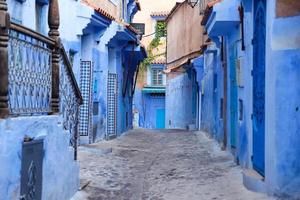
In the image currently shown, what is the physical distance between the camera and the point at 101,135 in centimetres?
1797

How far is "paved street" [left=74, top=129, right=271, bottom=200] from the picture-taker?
8898 mm

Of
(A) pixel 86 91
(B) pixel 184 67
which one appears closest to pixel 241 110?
(A) pixel 86 91

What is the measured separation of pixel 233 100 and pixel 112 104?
8171mm

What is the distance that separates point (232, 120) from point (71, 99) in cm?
546

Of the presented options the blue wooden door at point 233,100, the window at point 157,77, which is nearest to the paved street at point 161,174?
the blue wooden door at point 233,100

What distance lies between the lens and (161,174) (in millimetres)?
11188

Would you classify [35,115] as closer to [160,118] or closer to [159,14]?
[160,118]

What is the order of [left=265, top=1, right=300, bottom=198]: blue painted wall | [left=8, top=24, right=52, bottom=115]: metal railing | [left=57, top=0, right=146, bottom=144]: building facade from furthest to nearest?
[left=57, top=0, right=146, bottom=144]: building facade < [left=265, top=1, right=300, bottom=198]: blue painted wall < [left=8, top=24, right=52, bottom=115]: metal railing

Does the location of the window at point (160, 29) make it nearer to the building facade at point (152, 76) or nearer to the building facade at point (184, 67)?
the building facade at point (152, 76)

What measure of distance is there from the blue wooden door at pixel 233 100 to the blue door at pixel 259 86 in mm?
2958

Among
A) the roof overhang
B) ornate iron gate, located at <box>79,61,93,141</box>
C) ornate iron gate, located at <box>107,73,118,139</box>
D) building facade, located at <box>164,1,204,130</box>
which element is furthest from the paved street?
the roof overhang

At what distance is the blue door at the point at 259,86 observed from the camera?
8609 mm

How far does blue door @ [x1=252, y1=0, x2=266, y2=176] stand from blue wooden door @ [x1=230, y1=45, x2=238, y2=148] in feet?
9.70

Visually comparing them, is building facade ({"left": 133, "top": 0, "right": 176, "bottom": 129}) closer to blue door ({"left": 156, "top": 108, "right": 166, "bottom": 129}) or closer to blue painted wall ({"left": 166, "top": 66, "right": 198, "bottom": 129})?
blue door ({"left": 156, "top": 108, "right": 166, "bottom": 129})
